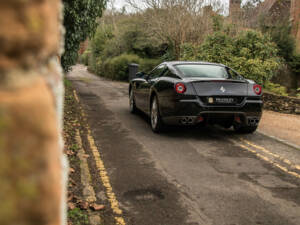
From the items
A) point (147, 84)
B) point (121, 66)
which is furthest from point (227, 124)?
point (121, 66)

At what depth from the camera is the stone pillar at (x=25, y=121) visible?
620 millimetres

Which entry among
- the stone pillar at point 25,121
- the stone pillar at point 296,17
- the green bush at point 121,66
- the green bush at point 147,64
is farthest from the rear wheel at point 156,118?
the stone pillar at point 296,17

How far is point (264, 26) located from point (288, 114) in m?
16.1

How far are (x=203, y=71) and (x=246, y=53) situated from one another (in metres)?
6.33

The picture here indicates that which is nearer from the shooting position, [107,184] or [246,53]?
[107,184]

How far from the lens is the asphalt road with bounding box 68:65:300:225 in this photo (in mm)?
4000

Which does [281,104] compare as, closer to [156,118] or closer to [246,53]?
[246,53]

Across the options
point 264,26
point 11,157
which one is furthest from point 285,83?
point 11,157

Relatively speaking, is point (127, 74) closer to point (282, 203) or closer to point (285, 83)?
point (285, 83)

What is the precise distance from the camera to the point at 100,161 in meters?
5.96

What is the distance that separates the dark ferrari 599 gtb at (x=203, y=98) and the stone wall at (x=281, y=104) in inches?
195

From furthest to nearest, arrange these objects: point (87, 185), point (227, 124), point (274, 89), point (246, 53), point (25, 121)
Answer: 1. point (274, 89)
2. point (246, 53)
3. point (227, 124)
4. point (87, 185)
5. point (25, 121)

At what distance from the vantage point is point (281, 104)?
504 inches

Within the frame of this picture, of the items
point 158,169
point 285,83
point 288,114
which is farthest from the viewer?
point 285,83
